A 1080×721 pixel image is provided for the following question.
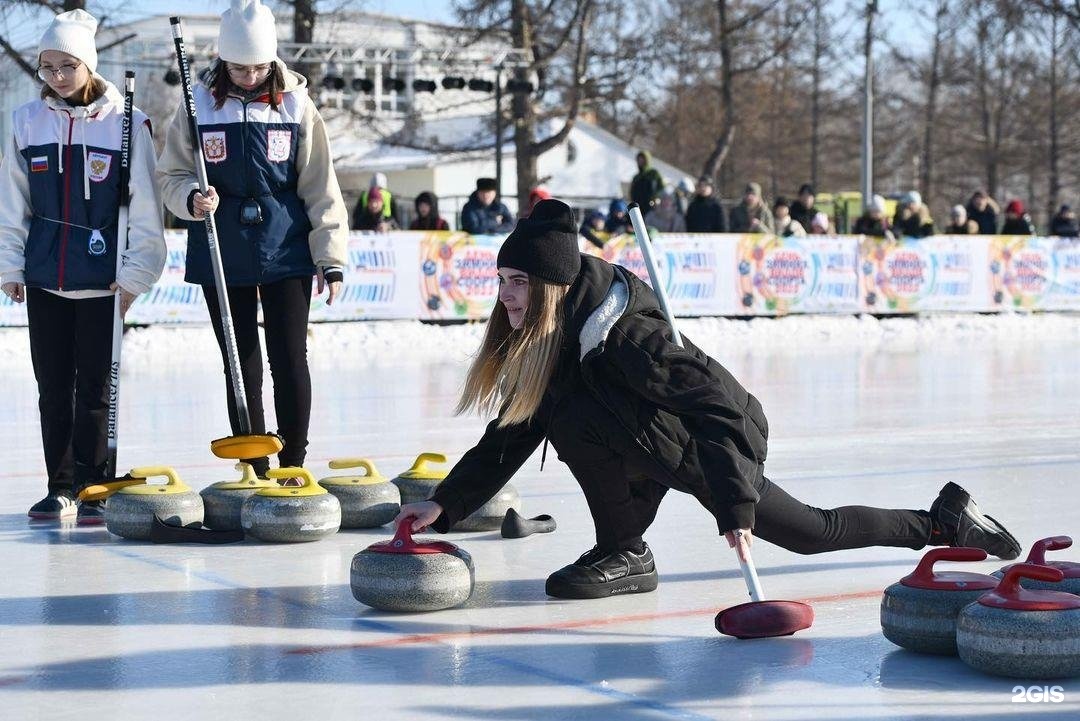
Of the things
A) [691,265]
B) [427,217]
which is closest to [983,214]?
[691,265]

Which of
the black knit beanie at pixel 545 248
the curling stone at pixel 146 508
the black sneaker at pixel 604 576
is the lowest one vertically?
the black sneaker at pixel 604 576

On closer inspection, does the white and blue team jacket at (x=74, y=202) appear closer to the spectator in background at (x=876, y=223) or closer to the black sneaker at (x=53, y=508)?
the black sneaker at (x=53, y=508)

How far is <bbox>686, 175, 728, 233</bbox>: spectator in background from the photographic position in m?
18.0

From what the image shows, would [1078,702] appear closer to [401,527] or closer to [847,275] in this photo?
[401,527]

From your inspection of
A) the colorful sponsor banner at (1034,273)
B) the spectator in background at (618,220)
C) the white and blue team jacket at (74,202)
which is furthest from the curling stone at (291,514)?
the colorful sponsor banner at (1034,273)

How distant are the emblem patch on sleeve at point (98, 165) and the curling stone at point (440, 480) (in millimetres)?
1383

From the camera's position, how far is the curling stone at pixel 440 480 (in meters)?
4.92

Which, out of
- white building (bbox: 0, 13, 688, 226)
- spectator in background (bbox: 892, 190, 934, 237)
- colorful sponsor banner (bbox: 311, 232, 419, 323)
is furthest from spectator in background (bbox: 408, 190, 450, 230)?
white building (bbox: 0, 13, 688, 226)

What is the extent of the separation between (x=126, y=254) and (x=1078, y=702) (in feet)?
11.1

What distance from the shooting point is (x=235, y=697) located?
2975 millimetres

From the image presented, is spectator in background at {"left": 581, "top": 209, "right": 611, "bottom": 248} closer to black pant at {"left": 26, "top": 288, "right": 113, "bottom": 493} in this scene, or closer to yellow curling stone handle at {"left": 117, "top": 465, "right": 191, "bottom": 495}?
black pant at {"left": 26, "top": 288, "right": 113, "bottom": 493}

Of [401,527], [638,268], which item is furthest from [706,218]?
[401,527]

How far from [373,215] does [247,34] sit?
11.2m

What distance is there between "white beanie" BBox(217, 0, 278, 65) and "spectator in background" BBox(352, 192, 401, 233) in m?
11.0
